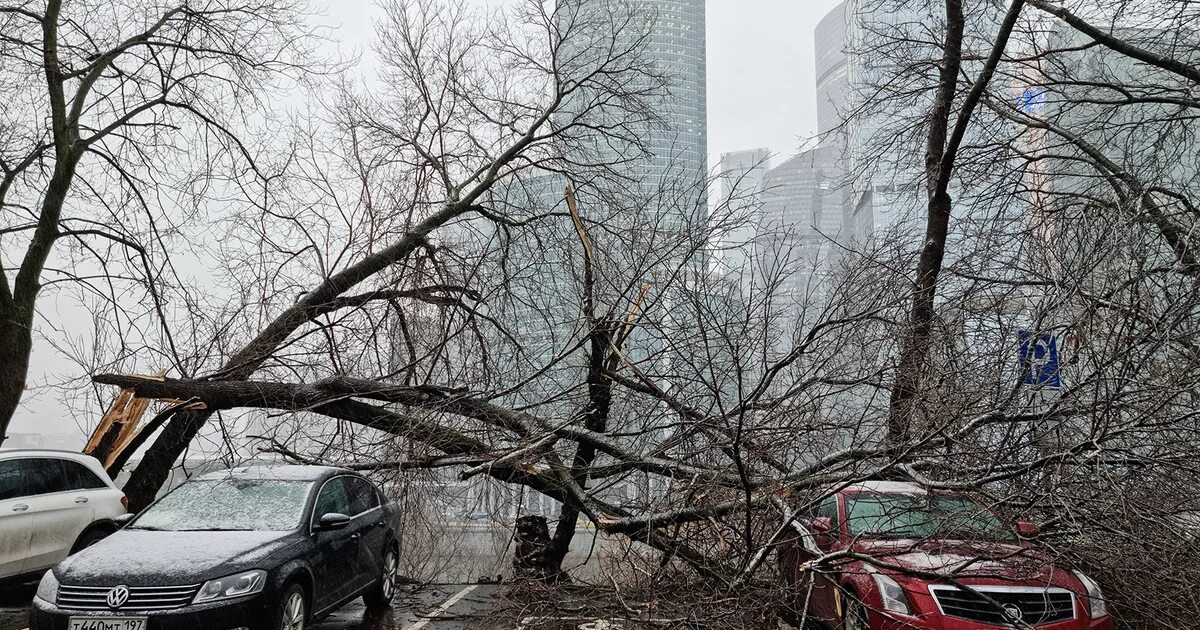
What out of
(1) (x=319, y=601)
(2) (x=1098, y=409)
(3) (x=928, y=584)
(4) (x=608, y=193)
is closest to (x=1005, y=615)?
(3) (x=928, y=584)

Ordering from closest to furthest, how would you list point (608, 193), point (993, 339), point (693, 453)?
point (693, 453) → point (993, 339) → point (608, 193)

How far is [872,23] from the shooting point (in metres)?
11.8

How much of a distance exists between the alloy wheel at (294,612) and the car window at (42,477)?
3759mm

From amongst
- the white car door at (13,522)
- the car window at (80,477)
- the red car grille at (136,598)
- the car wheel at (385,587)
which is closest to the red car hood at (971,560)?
the red car grille at (136,598)

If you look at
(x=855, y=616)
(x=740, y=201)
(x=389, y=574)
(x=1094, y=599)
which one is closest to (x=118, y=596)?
(x=389, y=574)

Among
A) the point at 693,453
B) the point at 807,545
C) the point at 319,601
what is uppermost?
the point at 693,453

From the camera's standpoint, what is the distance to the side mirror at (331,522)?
23.3 ft

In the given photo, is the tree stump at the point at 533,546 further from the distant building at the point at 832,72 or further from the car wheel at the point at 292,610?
the distant building at the point at 832,72

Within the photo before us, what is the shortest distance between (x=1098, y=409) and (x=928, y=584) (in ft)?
5.73

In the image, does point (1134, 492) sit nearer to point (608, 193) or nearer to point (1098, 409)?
point (1098, 409)

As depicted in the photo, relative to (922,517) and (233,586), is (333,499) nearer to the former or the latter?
(233,586)

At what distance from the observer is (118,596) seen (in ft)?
19.2

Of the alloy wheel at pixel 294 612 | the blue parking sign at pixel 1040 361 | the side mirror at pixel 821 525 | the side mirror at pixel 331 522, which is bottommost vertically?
the alloy wheel at pixel 294 612

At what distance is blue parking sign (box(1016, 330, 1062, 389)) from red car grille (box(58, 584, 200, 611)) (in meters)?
6.68
